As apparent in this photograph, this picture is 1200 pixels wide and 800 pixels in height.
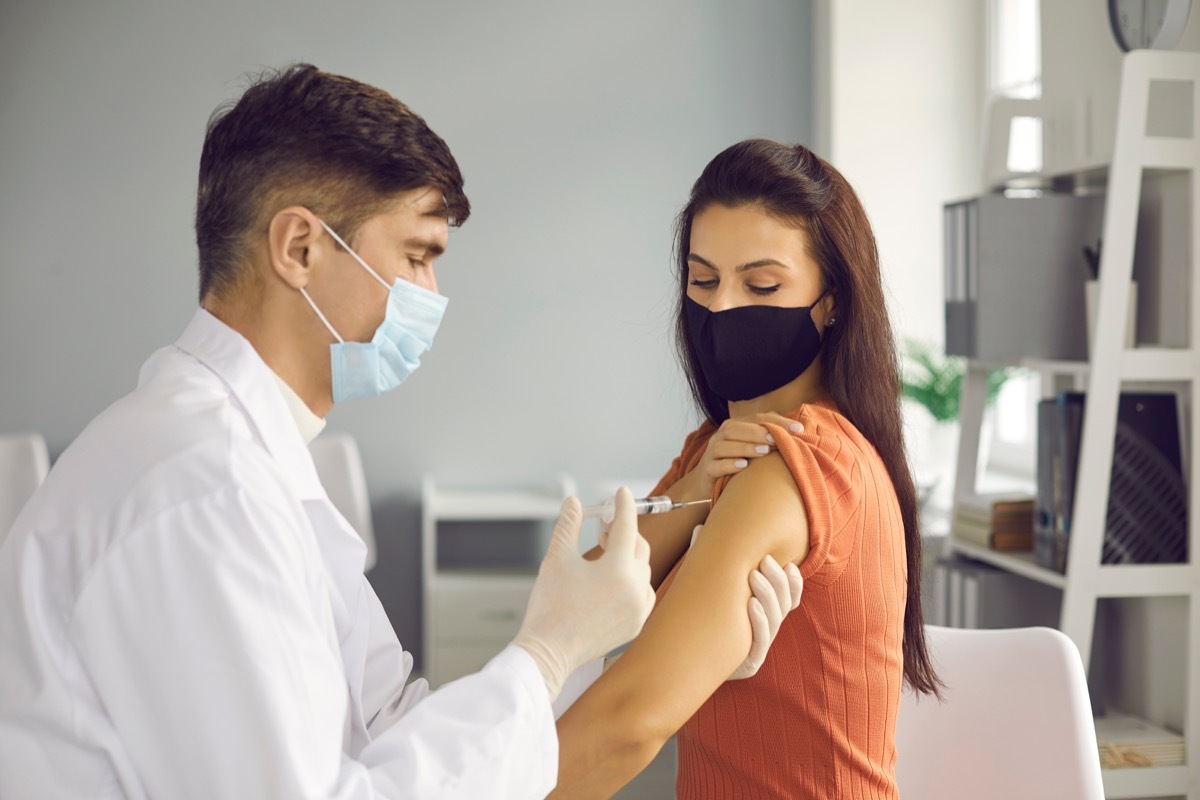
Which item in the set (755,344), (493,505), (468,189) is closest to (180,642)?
(755,344)

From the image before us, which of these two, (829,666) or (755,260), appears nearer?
(829,666)

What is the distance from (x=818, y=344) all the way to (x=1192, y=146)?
130cm

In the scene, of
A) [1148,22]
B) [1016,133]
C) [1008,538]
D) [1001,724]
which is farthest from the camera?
[1016,133]

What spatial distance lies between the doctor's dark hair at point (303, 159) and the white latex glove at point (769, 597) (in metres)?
0.51

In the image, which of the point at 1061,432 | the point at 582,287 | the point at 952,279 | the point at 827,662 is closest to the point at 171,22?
the point at 582,287

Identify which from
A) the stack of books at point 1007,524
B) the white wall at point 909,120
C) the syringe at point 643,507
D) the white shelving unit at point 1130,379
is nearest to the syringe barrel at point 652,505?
the syringe at point 643,507

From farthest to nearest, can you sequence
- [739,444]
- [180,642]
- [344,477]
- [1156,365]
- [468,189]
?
[468,189]
[344,477]
[1156,365]
[739,444]
[180,642]

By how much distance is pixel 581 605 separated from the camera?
1050 mm

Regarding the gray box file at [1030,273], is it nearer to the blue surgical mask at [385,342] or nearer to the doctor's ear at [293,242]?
the blue surgical mask at [385,342]

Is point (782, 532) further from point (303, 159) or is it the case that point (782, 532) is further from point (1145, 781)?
point (1145, 781)

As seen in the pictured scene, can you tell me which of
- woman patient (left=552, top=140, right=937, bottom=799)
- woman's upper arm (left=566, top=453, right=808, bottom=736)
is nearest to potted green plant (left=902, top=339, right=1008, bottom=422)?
woman patient (left=552, top=140, right=937, bottom=799)

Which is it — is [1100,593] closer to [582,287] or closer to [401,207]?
[401,207]

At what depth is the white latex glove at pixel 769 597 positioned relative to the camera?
1142mm

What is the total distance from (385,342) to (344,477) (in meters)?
2.85
